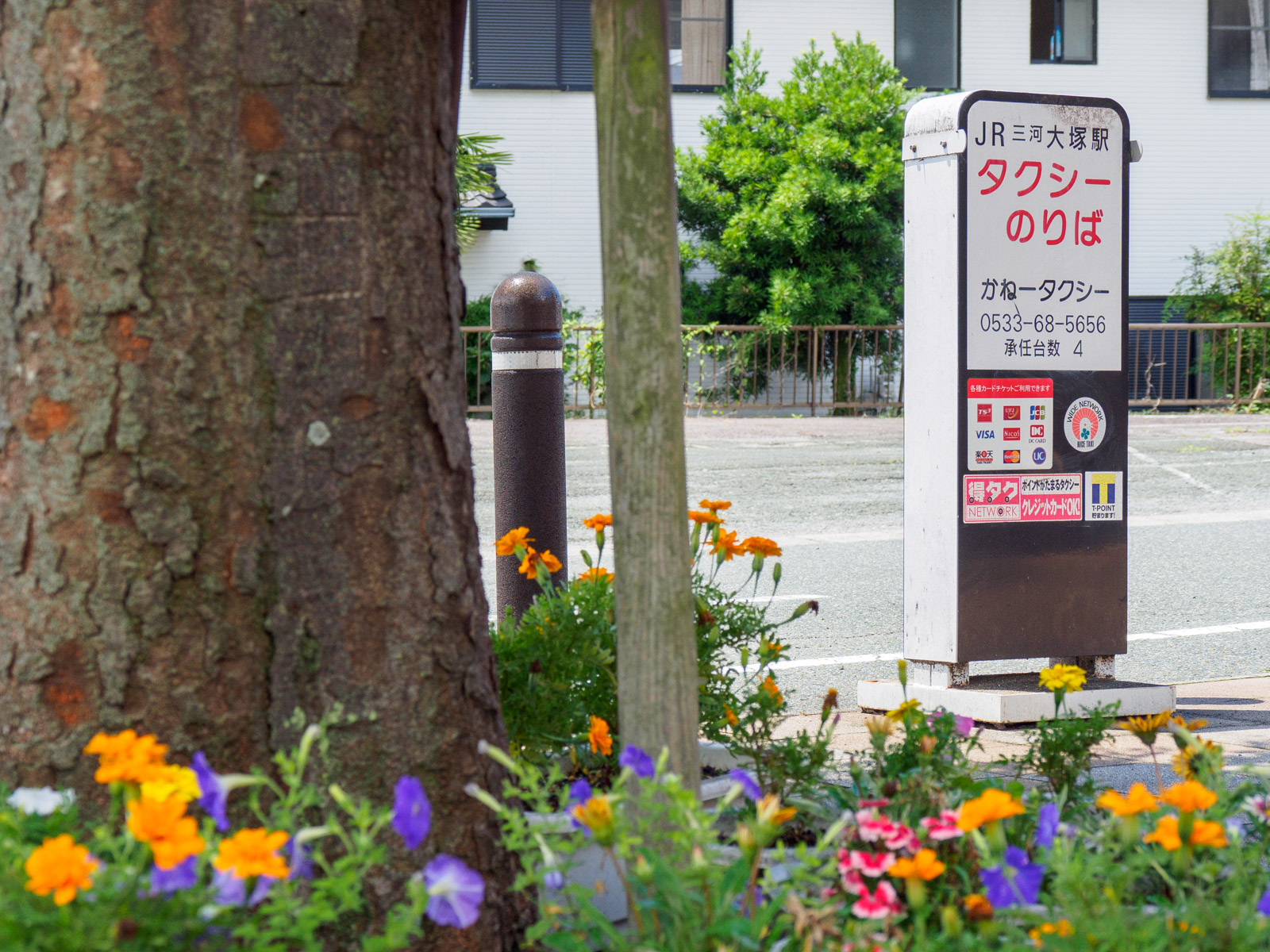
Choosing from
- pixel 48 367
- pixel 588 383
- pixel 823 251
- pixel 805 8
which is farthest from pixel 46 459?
pixel 805 8

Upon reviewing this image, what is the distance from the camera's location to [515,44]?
1983 cm

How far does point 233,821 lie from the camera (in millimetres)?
1717

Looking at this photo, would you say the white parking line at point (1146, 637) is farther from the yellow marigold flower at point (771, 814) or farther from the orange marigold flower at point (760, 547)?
the yellow marigold flower at point (771, 814)

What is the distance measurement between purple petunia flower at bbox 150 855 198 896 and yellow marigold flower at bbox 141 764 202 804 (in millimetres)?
67

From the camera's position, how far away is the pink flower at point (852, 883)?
63.2 inches

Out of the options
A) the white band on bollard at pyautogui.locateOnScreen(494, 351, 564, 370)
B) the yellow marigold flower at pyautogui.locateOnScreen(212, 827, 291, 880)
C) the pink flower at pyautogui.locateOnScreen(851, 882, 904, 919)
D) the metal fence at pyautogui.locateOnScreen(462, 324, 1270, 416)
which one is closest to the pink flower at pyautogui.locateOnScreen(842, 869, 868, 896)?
the pink flower at pyautogui.locateOnScreen(851, 882, 904, 919)

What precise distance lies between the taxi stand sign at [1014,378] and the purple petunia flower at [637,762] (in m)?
2.71

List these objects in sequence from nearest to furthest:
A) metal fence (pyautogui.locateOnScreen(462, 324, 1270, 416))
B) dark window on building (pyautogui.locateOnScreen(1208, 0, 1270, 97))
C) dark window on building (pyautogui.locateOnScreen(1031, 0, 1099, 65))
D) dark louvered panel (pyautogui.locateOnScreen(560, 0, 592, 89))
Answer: metal fence (pyautogui.locateOnScreen(462, 324, 1270, 416)) < dark louvered panel (pyautogui.locateOnScreen(560, 0, 592, 89)) < dark window on building (pyautogui.locateOnScreen(1031, 0, 1099, 65)) < dark window on building (pyautogui.locateOnScreen(1208, 0, 1270, 97))

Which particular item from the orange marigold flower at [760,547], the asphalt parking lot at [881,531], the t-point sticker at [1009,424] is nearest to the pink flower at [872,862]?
the orange marigold flower at [760,547]

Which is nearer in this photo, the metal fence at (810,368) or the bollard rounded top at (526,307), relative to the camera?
the bollard rounded top at (526,307)

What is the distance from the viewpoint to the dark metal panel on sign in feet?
13.6

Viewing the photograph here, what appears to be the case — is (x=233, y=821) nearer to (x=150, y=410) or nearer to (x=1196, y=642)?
(x=150, y=410)

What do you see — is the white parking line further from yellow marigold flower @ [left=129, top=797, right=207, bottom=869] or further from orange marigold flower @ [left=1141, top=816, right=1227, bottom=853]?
yellow marigold flower @ [left=129, top=797, right=207, bottom=869]

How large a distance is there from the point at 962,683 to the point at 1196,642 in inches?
74.5
